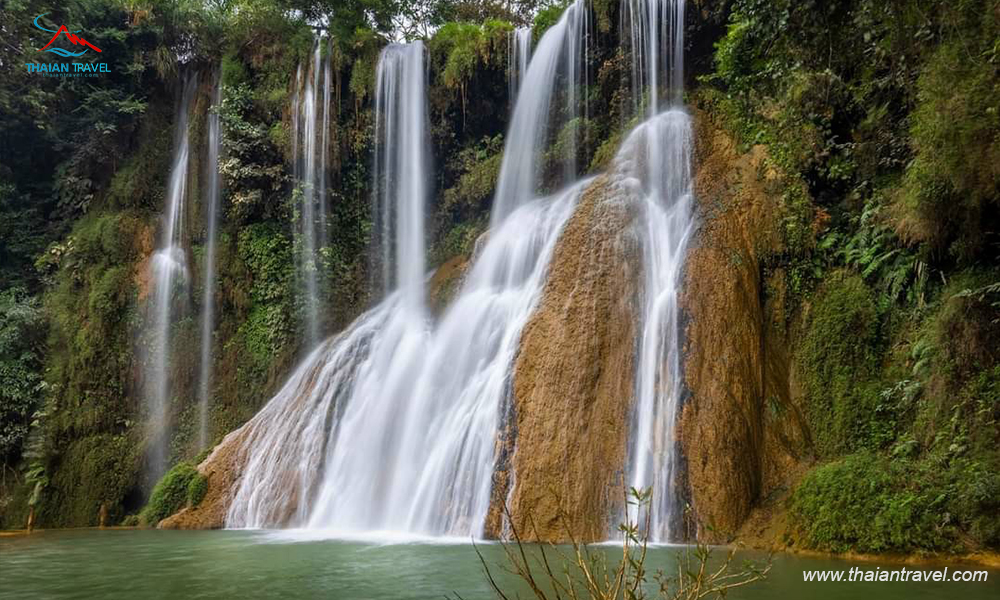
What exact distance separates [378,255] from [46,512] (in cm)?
904

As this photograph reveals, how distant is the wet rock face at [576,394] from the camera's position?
951 centimetres

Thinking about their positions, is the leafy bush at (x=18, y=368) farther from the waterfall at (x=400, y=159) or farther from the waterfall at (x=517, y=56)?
the waterfall at (x=517, y=56)

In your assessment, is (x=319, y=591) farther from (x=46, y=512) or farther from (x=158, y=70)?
(x=158, y=70)

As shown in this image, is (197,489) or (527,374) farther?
(197,489)

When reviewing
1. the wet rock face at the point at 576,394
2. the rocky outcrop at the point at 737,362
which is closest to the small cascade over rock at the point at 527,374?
the wet rock face at the point at 576,394

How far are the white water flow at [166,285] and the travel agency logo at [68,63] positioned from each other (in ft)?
7.98

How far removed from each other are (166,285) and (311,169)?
464 centimetres

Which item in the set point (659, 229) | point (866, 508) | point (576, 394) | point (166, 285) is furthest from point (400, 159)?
point (866, 508)

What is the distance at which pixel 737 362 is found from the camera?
991 cm

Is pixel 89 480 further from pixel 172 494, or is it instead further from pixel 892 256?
pixel 892 256

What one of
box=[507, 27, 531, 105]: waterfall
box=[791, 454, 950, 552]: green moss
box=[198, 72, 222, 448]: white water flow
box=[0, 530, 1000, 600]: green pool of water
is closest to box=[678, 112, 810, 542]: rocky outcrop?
box=[791, 454, 950, 552]: green moss

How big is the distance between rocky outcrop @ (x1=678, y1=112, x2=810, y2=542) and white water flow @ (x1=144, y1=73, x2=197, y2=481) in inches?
483

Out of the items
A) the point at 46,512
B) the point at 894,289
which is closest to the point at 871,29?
the point at 894,289

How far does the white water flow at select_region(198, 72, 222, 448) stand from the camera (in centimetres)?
1714
